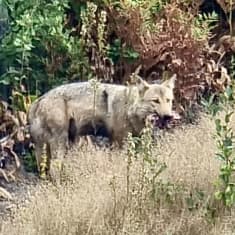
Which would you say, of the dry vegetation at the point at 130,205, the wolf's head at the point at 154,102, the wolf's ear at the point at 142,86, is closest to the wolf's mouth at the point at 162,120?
the wolf's head at the point at 154,102

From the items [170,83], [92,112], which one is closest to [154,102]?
[170,83]

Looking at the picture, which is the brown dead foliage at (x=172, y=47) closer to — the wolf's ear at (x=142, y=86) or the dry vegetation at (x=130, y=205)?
the wolf's ear at (x=142, y=86)

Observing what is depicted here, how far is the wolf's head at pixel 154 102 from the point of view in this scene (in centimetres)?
932

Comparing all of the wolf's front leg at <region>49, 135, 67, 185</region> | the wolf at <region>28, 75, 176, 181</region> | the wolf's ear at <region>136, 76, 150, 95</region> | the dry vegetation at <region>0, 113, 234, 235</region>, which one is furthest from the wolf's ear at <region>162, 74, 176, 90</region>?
the dry vegetation at <region>0, 113, 234, 235</region>

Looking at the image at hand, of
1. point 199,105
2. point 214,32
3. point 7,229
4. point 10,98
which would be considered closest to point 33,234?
point 7,229

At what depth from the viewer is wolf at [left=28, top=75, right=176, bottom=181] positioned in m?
9.22

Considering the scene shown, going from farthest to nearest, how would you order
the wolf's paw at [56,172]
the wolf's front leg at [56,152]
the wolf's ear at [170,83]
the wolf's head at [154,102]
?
the wolf's ear at [170,83] < the wolf's head at [154,102] < the wolf's front leg at [56,152] < the wolf's paw at [56,172]

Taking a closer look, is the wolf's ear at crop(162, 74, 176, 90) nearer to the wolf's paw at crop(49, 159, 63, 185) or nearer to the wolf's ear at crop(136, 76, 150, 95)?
the wolf's ear at crop(136, 76, 150, 95)

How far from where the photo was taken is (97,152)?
8.41 metres

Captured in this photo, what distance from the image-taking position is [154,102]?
30.6ft

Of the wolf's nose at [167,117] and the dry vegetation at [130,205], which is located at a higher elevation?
the wolf's nose at [167,117]

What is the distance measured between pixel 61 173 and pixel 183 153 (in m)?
0.99

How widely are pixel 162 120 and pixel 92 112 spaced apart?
69 centimetres

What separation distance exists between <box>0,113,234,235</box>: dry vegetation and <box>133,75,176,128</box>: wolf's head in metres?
1.58
